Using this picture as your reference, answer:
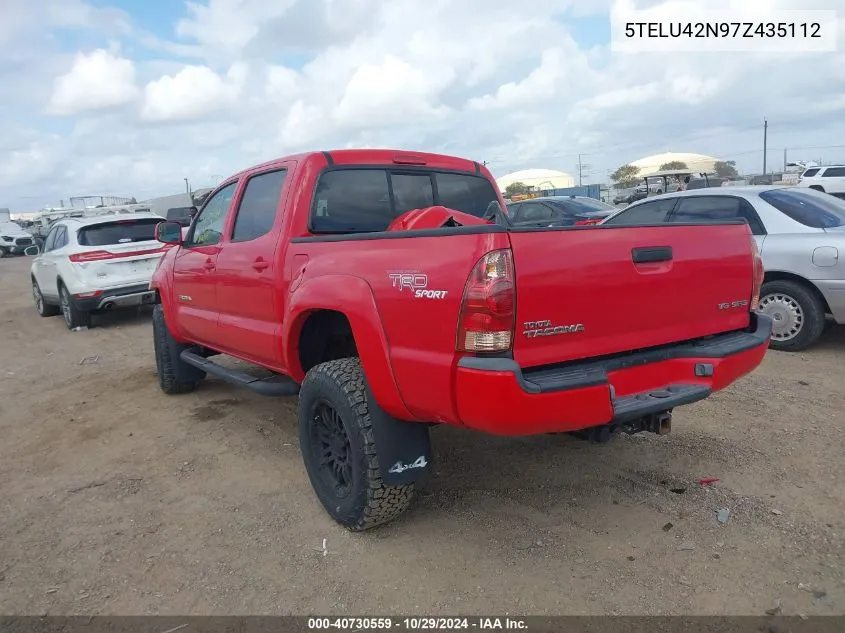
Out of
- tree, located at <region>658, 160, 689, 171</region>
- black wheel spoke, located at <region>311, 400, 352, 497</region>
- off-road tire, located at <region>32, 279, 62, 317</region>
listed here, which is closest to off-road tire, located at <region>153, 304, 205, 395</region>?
black wheel spoke, located at <region>311, 400, 352, 497</region>

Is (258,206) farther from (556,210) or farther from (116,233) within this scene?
(556,210)

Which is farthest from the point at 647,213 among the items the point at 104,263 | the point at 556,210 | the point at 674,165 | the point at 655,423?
the point at 674,165

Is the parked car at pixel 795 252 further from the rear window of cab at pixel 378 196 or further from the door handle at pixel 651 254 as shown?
the door handle at pixel 651 254

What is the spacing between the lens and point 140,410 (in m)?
5.36

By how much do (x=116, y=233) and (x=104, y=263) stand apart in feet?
1.80

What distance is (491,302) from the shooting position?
2.33 m

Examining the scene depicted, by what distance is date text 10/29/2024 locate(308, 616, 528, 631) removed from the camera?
246 centimetres

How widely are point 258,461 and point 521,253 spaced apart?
2.59 m

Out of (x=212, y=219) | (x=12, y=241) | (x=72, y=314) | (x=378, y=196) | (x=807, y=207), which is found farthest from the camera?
(x=12, y=241)

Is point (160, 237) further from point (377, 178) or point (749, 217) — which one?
point (749, 217)

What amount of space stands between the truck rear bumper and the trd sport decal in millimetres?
286

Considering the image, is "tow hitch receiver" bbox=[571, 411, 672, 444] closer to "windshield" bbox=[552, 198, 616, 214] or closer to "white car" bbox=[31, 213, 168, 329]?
"white car" bbox=[31, 213, 168, 329]

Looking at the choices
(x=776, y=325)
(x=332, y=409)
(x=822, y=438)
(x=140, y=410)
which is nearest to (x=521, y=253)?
(x=332, y=409)

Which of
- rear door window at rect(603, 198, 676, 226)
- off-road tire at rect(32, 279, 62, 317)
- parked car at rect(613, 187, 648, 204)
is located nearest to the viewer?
rear door window at rect(603, 198, 676, 226)
